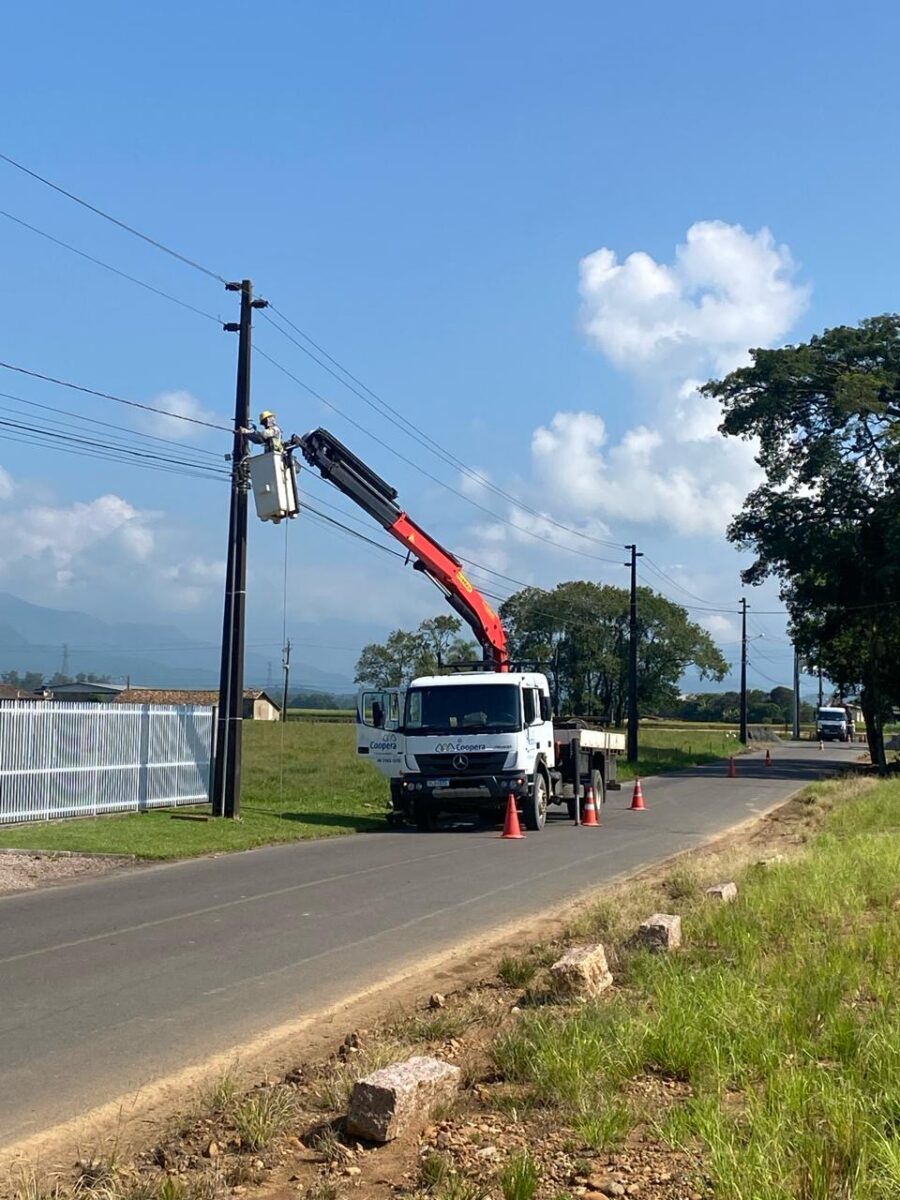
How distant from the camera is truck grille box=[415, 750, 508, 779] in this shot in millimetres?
21172

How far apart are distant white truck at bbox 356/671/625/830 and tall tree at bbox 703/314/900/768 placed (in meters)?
25.4

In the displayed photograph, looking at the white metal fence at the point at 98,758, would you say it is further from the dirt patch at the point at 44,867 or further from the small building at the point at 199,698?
the small building at the point at 199,698

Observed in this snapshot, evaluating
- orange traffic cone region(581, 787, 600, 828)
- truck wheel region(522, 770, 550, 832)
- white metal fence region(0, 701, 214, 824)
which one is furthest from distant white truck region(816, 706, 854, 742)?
white metal fence region(0, 701, 214, 824)

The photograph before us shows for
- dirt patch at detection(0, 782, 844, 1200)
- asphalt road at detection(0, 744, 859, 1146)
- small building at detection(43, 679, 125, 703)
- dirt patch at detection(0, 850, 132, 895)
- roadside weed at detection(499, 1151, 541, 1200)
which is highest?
small building at detection(43, 679, 125, 703)

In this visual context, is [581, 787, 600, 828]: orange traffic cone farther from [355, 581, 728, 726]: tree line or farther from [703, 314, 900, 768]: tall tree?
[355, 581, 728, 726]: tree line

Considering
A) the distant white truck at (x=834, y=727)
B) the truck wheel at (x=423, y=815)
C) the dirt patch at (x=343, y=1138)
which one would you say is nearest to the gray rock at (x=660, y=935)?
the dirt patch at (x=343, y=1138)

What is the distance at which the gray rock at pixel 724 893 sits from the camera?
1062 cm

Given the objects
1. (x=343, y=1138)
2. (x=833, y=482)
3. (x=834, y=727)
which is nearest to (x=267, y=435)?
(x=343, y=1138)

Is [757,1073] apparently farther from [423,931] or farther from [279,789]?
[279,789]

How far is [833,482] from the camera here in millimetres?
45750

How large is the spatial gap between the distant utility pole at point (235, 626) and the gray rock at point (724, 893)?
41.4ft

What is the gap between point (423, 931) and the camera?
439 inches

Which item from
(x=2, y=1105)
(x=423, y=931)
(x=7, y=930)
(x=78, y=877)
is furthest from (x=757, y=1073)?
(x=78, y=877)

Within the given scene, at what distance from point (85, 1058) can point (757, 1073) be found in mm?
3643
